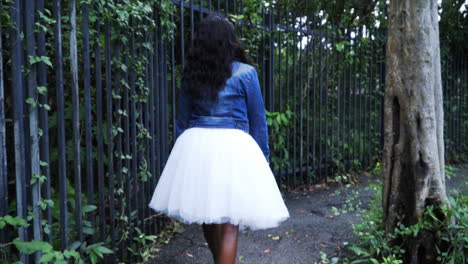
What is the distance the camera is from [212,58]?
2717 millimetres

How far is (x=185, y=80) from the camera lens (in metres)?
2.85

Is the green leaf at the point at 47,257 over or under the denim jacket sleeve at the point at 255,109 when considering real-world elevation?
under

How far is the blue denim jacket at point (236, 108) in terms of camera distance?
8.95 feet

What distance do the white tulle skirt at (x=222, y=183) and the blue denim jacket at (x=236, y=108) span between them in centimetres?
7

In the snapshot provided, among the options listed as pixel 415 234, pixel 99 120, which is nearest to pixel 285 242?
pixel 415 234

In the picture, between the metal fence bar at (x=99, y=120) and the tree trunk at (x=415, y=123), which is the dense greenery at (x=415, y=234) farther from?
the metal fence bar at (x=99, y=120)

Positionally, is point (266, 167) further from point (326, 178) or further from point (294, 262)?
point (326, 178)

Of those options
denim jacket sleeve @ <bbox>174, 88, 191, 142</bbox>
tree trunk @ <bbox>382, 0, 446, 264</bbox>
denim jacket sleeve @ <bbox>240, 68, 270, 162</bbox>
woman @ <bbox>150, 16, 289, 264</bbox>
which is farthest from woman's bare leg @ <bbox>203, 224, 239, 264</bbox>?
tree trunk @ <bbox>382, 0, 446, 264</bbox>

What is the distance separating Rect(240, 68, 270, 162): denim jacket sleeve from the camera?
109 inches

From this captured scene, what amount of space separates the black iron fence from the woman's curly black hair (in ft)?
2.29

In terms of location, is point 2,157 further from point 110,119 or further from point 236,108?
point 236,108

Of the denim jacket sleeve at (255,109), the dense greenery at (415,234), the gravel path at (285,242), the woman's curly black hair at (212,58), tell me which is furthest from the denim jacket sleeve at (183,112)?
the dense greenery at (415,234)

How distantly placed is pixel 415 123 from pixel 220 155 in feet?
4.93

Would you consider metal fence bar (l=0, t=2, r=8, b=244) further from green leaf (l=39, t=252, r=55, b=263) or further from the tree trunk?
the tree trunk
